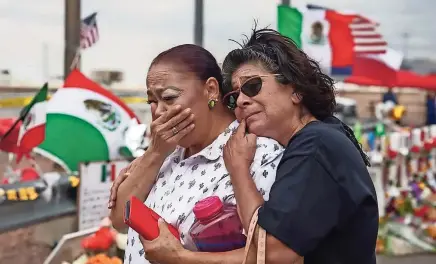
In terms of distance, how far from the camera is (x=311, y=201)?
1.41 meters

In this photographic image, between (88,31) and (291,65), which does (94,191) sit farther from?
(291,65)

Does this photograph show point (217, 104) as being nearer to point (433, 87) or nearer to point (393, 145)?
point (393, 145)

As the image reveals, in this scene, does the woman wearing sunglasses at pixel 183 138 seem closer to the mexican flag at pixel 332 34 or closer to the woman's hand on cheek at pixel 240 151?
the woman's hand on cheek at pixel 240 151

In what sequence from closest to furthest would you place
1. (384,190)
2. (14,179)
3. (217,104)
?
(217,104)
(14,179)
(384,190)

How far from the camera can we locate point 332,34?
7320 millimetres

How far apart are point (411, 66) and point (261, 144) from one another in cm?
1203

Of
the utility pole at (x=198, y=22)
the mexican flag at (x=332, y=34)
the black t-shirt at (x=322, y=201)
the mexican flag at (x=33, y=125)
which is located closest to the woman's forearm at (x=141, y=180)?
the black t-shirt at (x=322, y=201)

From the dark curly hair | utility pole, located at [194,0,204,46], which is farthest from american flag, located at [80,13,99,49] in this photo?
the dark curly hair

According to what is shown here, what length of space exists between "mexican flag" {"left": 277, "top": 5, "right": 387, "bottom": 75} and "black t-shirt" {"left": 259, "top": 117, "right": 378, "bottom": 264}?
536 cm


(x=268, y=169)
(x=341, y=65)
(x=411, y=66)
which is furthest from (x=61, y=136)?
(x=411, y=66)

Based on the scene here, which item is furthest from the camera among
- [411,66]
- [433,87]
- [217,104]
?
[411,66]

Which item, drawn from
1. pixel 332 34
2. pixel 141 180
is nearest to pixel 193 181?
pixel 141 180

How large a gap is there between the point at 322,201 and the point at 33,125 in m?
2.69

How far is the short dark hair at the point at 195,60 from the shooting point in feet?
5.99
